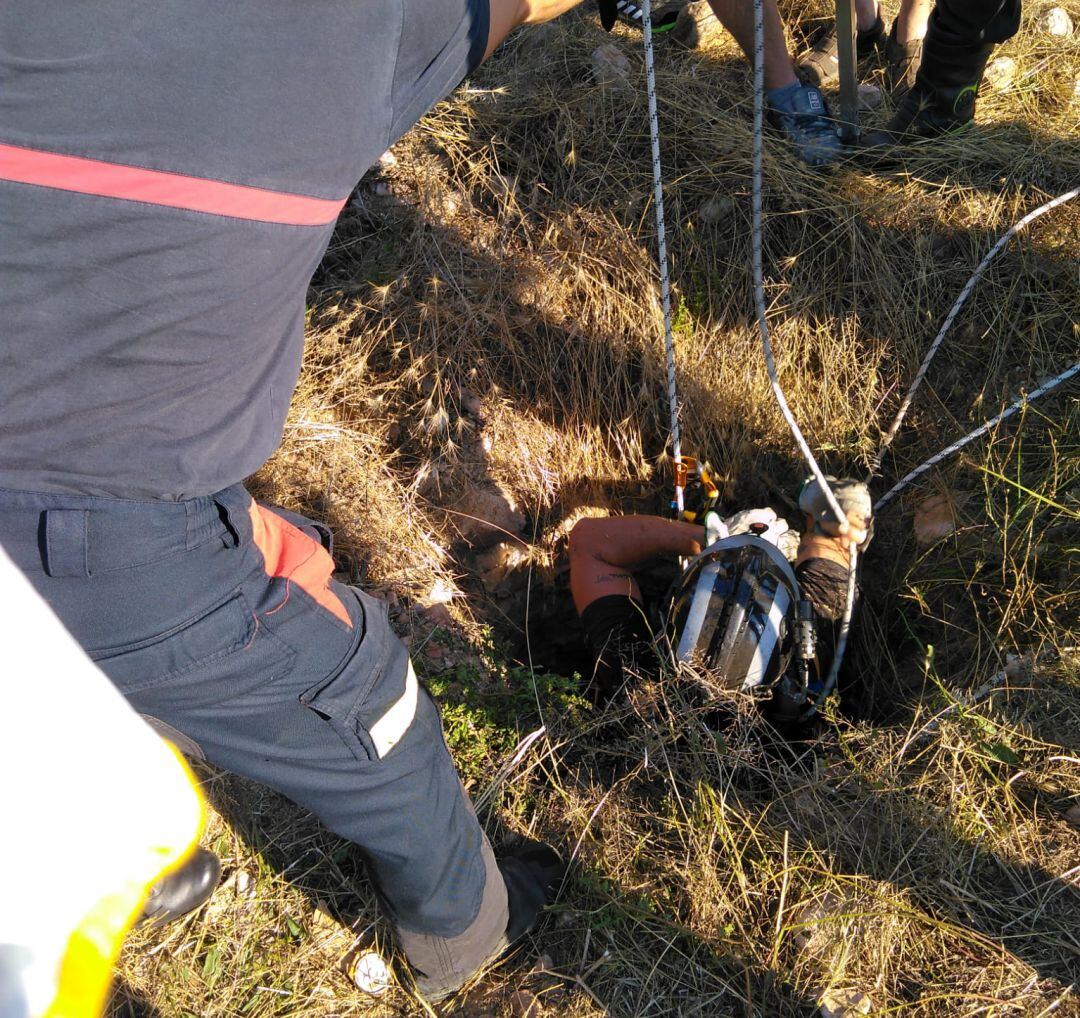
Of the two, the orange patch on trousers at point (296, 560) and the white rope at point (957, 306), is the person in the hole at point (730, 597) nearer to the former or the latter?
the white rope at point (957, 306)

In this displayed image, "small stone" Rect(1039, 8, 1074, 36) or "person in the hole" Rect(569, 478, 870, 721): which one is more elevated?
"small stone" Rect(1039, 8, 1074, 36)

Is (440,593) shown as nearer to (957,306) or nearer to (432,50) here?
(432,50)

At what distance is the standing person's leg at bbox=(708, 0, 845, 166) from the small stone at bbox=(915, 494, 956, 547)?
1.37m

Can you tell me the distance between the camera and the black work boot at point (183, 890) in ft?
7.15

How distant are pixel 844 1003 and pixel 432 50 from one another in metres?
2.13

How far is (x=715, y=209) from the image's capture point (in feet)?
10.4

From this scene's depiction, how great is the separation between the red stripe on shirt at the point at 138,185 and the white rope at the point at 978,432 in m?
2.18

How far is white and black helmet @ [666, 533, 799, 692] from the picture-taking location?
229 cm

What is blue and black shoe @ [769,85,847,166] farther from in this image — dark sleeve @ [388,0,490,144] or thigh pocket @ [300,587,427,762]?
thigh pocket @ [300,587,427,762]

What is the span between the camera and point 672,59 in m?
3.67

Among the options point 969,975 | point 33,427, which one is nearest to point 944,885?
point 969,975

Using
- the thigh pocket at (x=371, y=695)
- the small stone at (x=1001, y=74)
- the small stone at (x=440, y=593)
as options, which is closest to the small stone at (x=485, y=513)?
the small stone at (x=440, y=593)

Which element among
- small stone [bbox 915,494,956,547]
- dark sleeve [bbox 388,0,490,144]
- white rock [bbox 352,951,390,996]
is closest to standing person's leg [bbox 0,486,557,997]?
white rock [bbox 352,951,390,996]

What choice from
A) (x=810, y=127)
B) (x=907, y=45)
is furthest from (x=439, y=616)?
(x=907, y=45)
